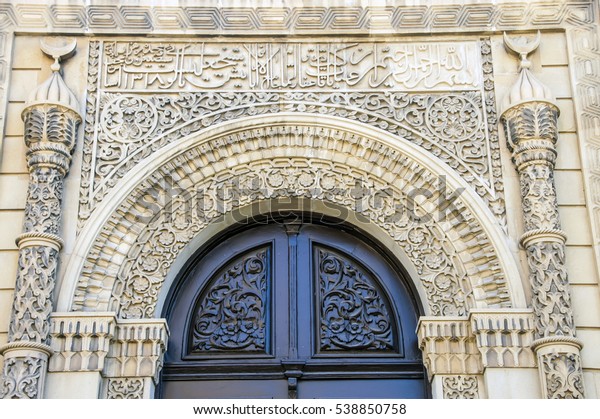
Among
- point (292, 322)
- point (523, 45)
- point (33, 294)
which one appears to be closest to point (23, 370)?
point (33, 294)

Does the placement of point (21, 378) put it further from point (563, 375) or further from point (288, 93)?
point (563, 375)

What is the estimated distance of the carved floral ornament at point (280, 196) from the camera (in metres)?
9.39

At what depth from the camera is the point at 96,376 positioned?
8.85m

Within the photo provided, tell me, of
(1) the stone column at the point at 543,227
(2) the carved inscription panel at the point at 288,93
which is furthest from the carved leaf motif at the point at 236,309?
(1) the stone column at the point at 543,227

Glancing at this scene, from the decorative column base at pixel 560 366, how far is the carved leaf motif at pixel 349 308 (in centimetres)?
154

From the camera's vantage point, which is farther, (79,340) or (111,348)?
(111,348)

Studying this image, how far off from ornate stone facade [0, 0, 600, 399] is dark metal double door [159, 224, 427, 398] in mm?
57

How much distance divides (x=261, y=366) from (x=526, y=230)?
108 inches

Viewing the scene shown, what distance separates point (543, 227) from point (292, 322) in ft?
8.14

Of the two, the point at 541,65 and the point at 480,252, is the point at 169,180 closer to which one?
the point at 480,252

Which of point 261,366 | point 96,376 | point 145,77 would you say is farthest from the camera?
point 145,77

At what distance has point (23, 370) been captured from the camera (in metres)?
8.61

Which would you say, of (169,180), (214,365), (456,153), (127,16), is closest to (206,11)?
(127,16)

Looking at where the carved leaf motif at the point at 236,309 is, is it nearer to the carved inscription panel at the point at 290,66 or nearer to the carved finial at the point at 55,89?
the carved inscription panel at the point at 290,66
